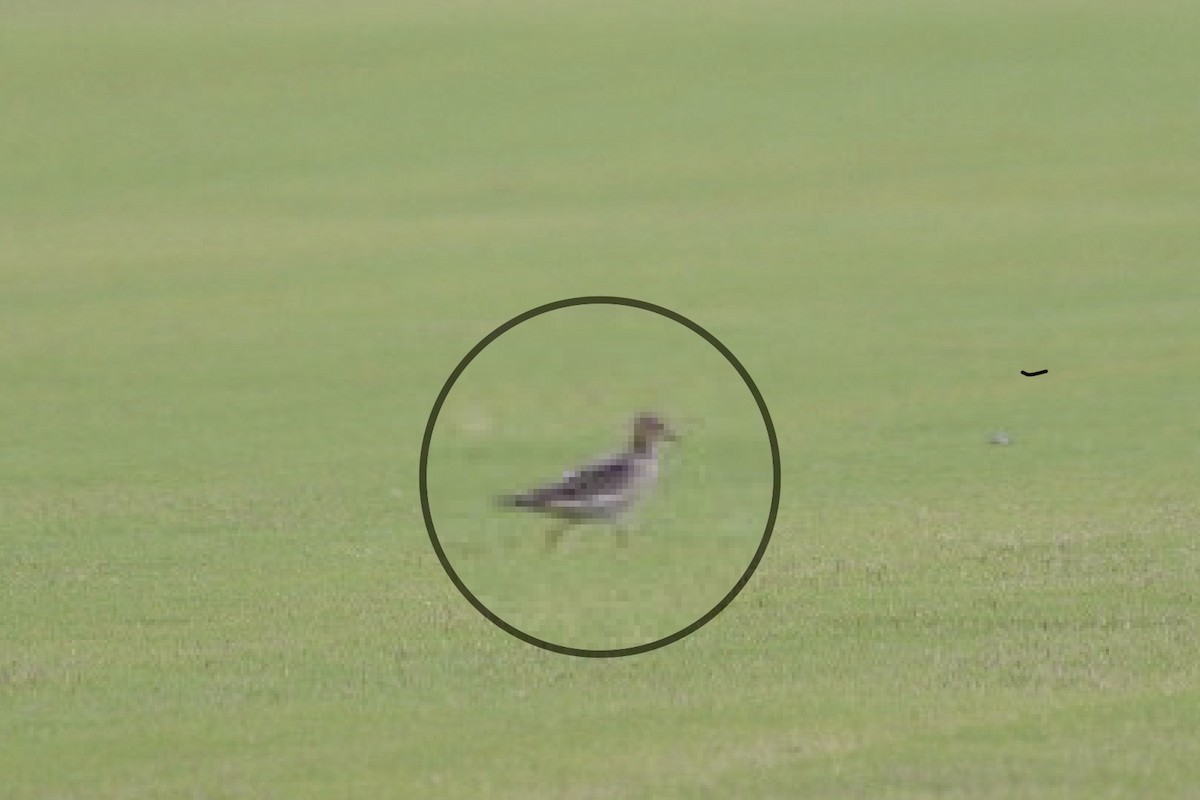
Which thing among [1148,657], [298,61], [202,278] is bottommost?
[1148,657]

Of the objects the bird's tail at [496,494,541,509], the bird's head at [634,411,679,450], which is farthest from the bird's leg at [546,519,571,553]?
the bird's head at [634,411,679,450]

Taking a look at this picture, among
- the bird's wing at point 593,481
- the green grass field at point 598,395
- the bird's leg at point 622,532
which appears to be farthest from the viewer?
the green grass field at point 598,395

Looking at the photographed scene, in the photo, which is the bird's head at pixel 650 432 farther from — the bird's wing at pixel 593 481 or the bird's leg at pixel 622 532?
the bird's leg at pixel 622 532

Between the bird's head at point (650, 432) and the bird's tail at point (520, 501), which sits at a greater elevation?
the bird's head at point (650, 432)

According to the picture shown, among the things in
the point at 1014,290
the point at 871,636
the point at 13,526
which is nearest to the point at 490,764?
the point at 871,636

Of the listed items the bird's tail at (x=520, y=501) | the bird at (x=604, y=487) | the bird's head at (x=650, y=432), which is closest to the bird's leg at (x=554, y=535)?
the bird at (x=604, y=487)

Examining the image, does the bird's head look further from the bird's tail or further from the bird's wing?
the bird's tail

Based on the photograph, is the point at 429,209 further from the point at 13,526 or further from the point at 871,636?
the point at 871,636
